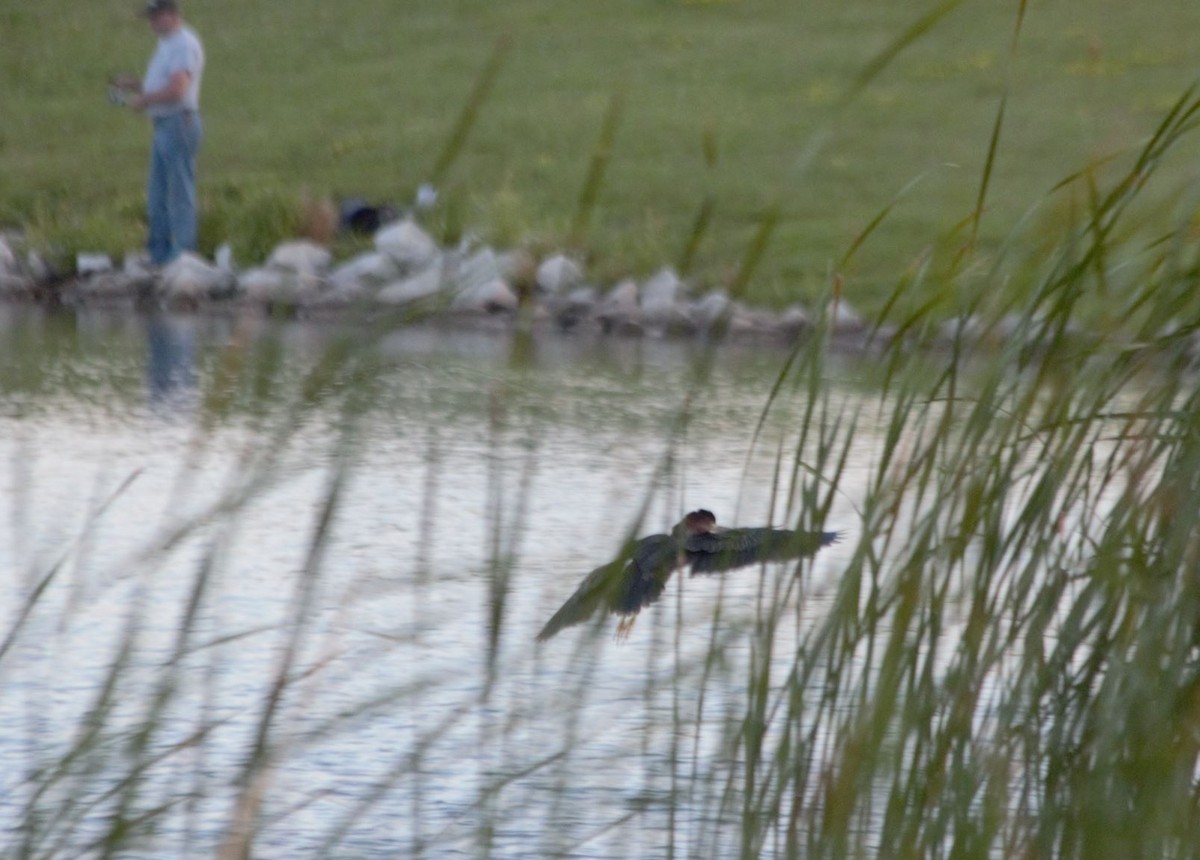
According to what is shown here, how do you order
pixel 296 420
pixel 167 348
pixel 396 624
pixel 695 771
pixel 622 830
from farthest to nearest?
pixel 167 348 → pixel 396 624 → pixel 622 830 → pixel 695 771 → pixel 296 420

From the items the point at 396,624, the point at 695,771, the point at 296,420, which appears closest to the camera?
the point at 296,420

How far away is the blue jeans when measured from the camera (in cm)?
1242

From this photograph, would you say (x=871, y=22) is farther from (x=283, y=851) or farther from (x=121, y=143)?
(x=283, y=851)

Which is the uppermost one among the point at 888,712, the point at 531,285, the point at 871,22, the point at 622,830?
the point at 871,22

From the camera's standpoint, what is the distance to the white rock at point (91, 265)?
12398mm

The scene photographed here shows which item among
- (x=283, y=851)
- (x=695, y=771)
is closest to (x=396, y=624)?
(x=283, y=851)

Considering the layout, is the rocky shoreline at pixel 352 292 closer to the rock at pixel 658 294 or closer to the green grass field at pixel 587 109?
the rock at pixel 658 294

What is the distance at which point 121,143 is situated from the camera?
61.2 ft

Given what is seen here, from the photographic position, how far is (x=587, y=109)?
744 inches

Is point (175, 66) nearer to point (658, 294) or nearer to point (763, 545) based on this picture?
point (658, 294)

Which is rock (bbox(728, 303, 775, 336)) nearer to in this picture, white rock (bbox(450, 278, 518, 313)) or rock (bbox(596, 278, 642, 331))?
rock (bbox(596, 278, 642, 331))

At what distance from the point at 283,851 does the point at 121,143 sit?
16041 millimetres

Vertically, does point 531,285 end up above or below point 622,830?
above

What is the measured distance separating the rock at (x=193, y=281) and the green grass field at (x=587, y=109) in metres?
0.78
